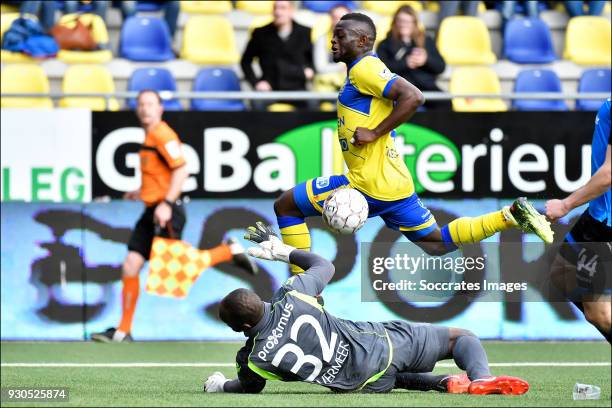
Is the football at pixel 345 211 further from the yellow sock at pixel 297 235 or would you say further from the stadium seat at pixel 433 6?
the stadium seat at pixel 433 6

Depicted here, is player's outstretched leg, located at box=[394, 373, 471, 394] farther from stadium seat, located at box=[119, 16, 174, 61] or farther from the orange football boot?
stadium seat, located at box=[119, 16, 174, 61]

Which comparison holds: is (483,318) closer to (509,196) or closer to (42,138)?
(509,196)

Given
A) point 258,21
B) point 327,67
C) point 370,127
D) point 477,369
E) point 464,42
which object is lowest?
point 477,369

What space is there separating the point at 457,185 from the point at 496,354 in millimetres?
1929

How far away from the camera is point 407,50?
42.7 feet

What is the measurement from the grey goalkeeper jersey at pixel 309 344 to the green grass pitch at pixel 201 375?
0.45 feet

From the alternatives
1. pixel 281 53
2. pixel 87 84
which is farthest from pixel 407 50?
pixel 87 84

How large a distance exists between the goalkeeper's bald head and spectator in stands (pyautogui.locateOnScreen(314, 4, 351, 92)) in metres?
6.40

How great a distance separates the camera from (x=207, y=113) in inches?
493

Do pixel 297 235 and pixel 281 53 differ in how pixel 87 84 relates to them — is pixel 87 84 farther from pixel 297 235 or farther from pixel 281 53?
pixel 297 235

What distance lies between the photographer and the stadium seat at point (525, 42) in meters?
15.0

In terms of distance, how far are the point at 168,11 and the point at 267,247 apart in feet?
25.7

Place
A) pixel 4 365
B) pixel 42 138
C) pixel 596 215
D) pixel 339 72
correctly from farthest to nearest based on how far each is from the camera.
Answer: pixel 339 72
pixel 42 138
pixel 4 365
pixel 596 215

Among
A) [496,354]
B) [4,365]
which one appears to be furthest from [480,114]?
[4,365]
